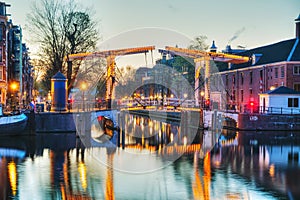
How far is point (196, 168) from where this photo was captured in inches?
947

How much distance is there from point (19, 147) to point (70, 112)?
8.36 metres

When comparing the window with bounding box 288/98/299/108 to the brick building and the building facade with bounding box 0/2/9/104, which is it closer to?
the brick building

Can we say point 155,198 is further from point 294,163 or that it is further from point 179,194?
point 294,163

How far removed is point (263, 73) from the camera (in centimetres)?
6053

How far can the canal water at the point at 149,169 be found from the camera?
18.3 metres

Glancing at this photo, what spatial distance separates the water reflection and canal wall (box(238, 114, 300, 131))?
9.86 m

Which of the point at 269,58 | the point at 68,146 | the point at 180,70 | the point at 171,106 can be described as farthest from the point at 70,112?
the point at 180,70

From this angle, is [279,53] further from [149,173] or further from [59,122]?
[149,173]

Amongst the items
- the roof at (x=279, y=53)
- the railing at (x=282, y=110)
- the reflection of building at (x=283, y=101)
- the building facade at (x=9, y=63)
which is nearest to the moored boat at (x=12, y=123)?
the building facade at (x=9, y=63)

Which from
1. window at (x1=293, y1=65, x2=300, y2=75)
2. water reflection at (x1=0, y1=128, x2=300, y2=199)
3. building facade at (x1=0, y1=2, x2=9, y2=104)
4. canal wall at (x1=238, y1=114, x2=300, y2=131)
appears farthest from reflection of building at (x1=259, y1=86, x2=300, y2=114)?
building facade at (x1=0, y1=2, x2=9, y2=104)

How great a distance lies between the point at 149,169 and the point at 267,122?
23881mm

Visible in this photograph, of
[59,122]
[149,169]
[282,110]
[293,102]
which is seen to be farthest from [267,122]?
[149,169]

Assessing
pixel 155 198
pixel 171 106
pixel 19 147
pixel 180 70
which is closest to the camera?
pixel 155 198

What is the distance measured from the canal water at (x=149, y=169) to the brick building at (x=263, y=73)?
18796 mm
